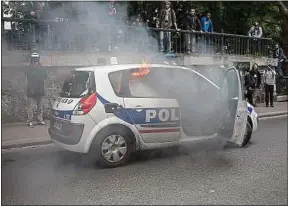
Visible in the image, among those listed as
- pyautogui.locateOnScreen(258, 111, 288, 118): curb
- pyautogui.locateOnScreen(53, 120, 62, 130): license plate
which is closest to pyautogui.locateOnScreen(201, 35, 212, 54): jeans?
pyautogui.locateOnScreen(53, 120, 62, 130): license plate

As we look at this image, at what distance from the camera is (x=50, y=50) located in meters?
2.53

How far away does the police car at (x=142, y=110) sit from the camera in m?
4.38

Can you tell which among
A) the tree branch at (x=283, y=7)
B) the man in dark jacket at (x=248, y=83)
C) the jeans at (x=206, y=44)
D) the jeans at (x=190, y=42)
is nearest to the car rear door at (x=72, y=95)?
the jeans at (x=190, y=42)

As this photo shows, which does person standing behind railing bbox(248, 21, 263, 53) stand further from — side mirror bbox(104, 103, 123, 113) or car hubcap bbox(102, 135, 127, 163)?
car hubcap bbox(102, 135, 127, 163)

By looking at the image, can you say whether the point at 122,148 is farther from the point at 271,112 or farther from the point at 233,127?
the point at 271,112

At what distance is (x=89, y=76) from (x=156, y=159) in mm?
1531

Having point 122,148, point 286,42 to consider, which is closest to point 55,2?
point 286,42

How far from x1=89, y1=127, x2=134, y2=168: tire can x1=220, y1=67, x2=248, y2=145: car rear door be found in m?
1.25

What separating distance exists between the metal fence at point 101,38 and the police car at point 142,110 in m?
0.40

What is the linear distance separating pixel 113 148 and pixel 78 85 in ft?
3.04

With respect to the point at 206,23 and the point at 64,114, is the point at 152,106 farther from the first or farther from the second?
the point at 206,23

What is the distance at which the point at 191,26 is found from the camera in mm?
4348

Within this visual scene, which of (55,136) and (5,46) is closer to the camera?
(5,46)

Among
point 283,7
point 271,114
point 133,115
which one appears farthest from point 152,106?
point 271,114
